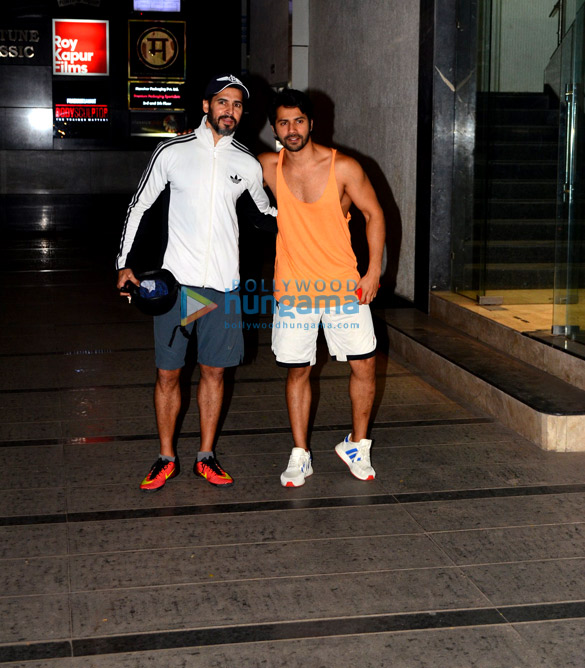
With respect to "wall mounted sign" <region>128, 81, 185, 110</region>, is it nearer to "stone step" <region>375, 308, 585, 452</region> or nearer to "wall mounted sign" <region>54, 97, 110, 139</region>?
"wall mounted sign" <region>54, 97, 110, 139</region>

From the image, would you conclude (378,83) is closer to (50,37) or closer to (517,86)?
(517,86)

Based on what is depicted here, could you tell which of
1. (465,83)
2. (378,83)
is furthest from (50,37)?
(465,83)

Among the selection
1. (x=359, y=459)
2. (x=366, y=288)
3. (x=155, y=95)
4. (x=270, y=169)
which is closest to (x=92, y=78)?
(x=155, y=95)

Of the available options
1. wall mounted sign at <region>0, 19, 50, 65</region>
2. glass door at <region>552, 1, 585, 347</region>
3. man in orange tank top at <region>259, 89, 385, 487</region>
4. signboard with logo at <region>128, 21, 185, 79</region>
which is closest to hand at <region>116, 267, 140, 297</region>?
man in orange tank top at <region>259, 89, 385, 487</region>

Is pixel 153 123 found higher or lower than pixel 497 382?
higher

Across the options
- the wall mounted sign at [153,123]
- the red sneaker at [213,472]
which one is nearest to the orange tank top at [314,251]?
the red sneaker at [213,472]

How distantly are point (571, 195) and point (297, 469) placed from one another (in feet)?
8.41

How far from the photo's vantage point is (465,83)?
281 inches

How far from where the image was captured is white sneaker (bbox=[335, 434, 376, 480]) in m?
4.13

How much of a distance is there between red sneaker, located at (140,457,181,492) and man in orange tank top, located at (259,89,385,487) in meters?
0.52

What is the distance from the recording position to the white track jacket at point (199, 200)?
3.85m

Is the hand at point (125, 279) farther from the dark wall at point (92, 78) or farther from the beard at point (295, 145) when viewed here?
the dark wall at point (92, 78)

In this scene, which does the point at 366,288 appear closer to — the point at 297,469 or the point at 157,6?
the point at 297,469

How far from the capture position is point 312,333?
4090 mm
